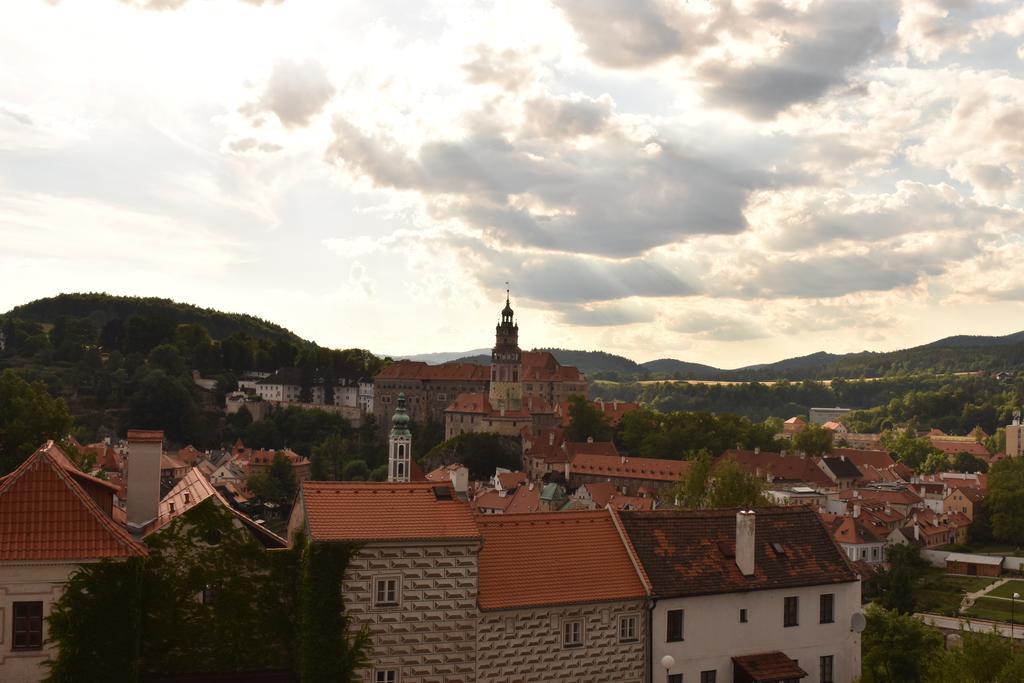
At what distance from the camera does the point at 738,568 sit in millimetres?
22844

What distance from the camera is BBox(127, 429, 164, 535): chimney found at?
19.5 meters

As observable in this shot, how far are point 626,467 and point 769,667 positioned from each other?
233ft

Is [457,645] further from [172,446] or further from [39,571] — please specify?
[172,446]

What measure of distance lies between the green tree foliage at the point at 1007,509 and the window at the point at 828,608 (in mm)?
70569

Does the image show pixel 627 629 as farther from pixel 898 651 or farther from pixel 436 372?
pixel 436 372

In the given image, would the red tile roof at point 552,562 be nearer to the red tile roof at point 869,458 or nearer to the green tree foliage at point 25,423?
the green tree foliage at point 25,423

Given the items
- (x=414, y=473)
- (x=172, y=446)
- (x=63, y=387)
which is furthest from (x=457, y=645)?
(x=63, y=387)

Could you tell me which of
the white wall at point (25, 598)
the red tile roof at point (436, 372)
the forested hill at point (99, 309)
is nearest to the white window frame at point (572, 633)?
the white wall at point (25, 598)

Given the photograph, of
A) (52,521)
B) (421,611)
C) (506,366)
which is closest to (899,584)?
(421,611)

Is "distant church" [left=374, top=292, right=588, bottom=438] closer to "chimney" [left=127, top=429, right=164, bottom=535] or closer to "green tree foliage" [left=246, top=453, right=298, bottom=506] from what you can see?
"green tree foliage" [left=246, top=453, right=298, bottom=506]

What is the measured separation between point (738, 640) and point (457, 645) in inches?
286

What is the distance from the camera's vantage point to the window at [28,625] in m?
17.2

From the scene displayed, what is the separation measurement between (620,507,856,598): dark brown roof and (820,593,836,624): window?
45cm

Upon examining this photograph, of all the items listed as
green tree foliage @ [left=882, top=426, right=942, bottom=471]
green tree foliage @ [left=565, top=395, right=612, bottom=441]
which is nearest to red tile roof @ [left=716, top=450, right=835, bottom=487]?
green tree foliage @ [left=565, top=395, right=612, bottom=441]
